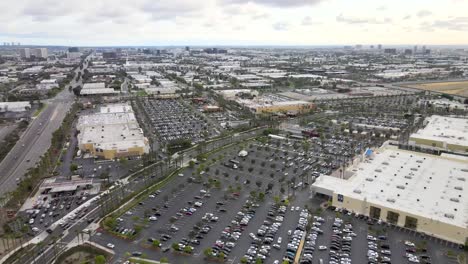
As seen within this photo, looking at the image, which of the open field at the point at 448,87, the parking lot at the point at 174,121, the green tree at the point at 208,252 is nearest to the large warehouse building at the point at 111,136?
the parking lot at the point at 174,121

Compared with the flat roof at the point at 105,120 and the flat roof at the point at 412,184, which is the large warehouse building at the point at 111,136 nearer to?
the flat roof at the point at 105,120

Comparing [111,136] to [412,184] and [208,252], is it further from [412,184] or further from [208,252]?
[412,184]

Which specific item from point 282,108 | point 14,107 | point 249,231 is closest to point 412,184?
point 249,231

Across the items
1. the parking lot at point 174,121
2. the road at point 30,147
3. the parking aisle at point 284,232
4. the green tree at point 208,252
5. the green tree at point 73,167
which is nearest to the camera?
the green tree at point 208,252

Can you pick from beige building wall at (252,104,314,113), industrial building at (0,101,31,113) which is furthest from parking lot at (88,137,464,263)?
industrial building at (0,101,31,113)

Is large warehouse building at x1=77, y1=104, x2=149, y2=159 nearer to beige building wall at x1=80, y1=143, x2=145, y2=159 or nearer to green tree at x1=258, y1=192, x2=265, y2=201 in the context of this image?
beige building wall at x1=80, y1=143, x2=145, y2=159
